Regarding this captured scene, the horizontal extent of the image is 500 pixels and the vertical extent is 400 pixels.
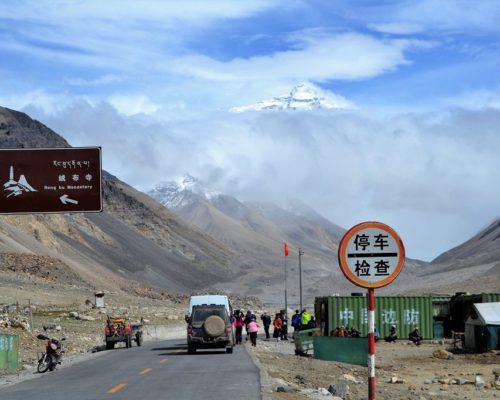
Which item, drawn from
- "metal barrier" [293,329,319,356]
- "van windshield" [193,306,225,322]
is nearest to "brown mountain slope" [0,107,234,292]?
"metal barrier" [293,329,319,356]

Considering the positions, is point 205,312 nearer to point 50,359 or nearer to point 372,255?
point 50,359

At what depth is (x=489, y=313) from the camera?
46.3 metres

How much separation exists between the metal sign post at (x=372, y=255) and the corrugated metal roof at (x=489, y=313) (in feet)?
119

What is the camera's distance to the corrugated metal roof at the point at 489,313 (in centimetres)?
4534

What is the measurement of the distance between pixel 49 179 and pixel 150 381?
25.7 ft

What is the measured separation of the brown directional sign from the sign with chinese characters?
59.6 feet

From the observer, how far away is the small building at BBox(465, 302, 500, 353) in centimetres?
4547

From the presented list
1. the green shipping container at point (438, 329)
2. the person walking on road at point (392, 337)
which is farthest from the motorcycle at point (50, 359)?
the green shipping container at point (438, 329)

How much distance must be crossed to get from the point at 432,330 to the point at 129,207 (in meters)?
133

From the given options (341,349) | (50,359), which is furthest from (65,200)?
(341,349)

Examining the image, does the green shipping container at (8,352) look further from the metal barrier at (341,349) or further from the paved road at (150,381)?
the metal barrier at (341,349)

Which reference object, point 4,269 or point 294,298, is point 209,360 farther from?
point 294,298

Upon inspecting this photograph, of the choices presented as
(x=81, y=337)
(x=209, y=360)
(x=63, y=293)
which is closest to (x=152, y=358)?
(x=209, y=360)

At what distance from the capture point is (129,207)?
185500 mm
